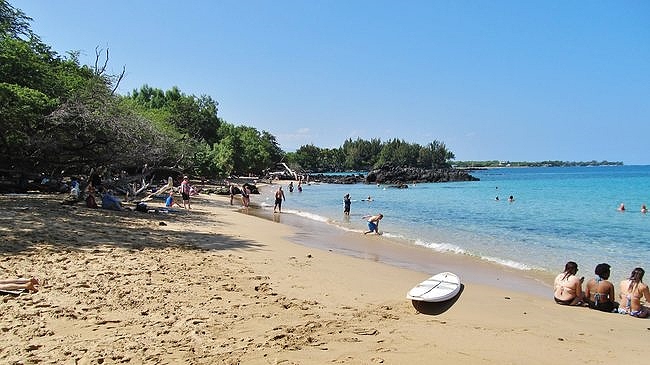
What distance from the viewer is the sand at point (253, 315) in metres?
4.95

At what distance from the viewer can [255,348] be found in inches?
198

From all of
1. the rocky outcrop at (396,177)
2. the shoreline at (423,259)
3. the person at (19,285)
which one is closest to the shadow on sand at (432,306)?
the shoreline at (423,259)

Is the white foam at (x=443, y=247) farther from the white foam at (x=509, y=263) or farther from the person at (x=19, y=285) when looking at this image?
the person at (x=19, y=285)

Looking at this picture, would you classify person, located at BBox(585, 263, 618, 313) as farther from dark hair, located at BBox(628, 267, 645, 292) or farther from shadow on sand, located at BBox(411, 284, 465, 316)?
shadow on sand, located at BBox(411, 284, 465, 316)

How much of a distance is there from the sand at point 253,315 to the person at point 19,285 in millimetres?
122

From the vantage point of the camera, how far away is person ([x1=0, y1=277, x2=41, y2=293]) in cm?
629

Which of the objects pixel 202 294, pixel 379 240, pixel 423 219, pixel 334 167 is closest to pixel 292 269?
pixel 202 294

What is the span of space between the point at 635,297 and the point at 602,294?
478mm

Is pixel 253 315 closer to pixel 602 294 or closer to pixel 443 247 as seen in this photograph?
pixel 602 294

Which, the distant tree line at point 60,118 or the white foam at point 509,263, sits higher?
the distant tree line at point 60,118

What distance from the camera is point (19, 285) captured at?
638cm

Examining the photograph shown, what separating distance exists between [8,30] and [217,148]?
136 ft

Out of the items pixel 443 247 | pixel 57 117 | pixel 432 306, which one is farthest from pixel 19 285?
pixel 57 117

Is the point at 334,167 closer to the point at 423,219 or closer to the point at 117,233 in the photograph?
the point at 423,219
